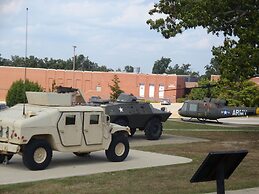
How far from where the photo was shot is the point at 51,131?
552 inches

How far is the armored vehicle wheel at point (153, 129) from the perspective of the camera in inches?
917

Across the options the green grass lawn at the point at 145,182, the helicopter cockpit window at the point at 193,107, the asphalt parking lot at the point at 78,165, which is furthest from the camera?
the helicopter cockpit window at the point at 193,107

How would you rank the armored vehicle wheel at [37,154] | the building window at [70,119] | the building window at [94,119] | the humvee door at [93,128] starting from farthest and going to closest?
the building window at [94,119], the humvee door at [93,128], the building window at [70,119], the armored vehicle wheel at [37,154]

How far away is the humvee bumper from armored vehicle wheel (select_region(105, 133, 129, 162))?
302 centimetres

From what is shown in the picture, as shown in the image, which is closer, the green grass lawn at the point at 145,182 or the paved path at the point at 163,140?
the green grass lawn at the point at 145,182

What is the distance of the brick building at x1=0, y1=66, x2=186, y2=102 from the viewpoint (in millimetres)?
92844

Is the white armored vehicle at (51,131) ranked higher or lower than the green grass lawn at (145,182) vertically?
higher

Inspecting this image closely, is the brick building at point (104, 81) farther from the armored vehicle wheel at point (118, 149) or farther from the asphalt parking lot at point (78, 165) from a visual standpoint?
the armored vehicle wheel at point (118, 149)

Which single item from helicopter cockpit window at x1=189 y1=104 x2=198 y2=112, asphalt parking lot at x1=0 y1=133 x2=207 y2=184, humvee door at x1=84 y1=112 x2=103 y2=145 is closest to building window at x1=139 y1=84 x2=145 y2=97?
helicopter cockpit window at x1=189 y1=104 x2=198 y2=112

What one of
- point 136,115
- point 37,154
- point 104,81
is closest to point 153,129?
point 136,115

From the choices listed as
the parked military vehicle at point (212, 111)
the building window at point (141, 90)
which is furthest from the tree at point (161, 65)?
the parked military vehicle at point (212, 111)

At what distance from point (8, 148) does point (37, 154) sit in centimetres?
72

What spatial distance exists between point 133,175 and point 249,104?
4812 centimetres

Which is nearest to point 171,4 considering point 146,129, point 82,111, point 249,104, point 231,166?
point 146,129
